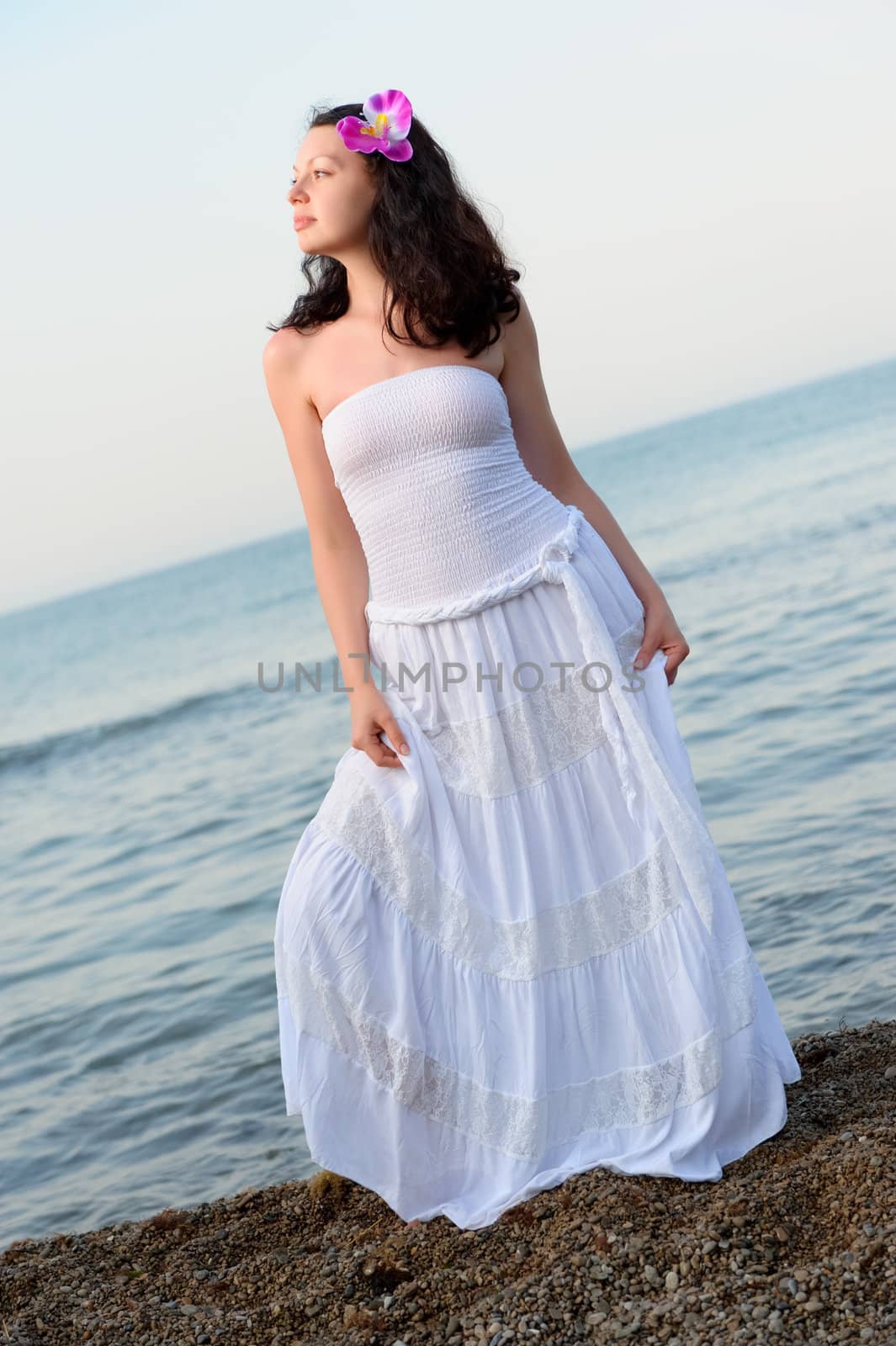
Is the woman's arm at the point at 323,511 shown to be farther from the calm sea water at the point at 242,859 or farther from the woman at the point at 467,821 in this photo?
the calm sea water at the point at 242,859

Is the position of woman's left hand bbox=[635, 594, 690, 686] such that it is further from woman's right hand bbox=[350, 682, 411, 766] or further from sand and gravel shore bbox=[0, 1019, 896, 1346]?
sand and gravel shore bbox=[0, 1019, 896, 1346]

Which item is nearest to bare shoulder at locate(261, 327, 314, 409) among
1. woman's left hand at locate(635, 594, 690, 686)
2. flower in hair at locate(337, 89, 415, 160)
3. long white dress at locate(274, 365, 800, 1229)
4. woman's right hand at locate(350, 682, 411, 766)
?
long white dress at locate(274, 365, 800, 1229)

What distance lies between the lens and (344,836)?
2850 millimetres

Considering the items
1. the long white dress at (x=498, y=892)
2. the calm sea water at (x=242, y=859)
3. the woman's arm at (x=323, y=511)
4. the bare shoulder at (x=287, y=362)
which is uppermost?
the bare shoulder at (x=287, y=362)

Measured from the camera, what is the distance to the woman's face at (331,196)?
9.84 feet

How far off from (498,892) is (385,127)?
1.75m

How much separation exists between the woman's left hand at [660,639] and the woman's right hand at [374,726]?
0.60m

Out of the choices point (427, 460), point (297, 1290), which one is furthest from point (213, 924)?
point (427, 460)

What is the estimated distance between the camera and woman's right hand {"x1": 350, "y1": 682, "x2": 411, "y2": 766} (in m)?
2.88

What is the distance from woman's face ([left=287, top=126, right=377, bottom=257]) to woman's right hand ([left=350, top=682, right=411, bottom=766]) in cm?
103

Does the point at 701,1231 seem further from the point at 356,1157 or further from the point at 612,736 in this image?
the point at 612,736

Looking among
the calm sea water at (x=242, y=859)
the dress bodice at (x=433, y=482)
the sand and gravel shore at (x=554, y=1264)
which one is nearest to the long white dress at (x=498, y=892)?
the dress bodice at (x=433, y=482)

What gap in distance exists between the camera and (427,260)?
2.96 m

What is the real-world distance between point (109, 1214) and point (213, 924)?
265cm
